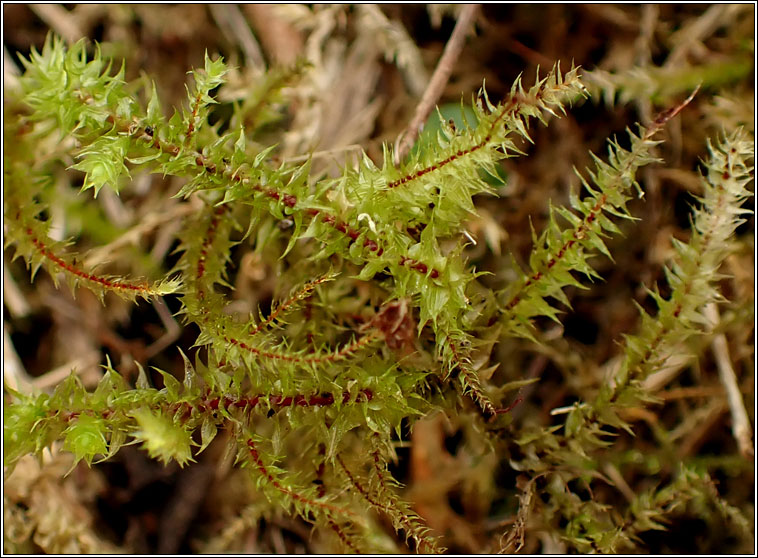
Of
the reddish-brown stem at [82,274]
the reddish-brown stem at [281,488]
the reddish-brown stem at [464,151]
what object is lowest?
the reddish-brown stem at [281,488]

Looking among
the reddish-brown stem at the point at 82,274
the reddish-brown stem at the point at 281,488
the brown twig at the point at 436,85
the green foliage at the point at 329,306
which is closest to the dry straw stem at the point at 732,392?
the green foliage at the point at 329,306

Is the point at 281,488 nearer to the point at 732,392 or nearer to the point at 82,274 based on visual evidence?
the point at 82,274

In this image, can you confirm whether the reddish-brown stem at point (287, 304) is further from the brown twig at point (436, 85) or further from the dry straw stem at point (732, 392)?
the dry straw stem at point (732, 392)

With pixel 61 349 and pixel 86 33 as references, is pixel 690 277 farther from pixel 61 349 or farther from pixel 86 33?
pixel 86 33

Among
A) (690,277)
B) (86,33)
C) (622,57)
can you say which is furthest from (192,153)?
(622,57)

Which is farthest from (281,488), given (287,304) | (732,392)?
(732,392)

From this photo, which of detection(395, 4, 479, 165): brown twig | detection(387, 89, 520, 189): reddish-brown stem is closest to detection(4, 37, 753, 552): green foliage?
detection(387, 89, 520, 189): reddish-brown stem

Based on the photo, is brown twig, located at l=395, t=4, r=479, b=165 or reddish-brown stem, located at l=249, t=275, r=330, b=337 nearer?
reddish-brown stem, located at l=249, t=275, r=330, b=337

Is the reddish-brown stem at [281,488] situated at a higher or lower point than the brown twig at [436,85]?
lower

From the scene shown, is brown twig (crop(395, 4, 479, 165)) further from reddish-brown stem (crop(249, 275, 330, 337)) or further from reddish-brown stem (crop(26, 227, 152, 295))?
reddish-brown stem (crop(26, 227, 152, 295))
